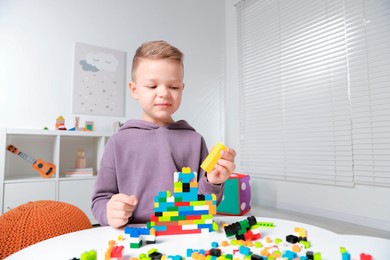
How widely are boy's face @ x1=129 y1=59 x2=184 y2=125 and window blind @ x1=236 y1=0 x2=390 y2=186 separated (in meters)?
1.74

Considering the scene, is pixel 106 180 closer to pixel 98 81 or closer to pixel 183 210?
pixel 183 210

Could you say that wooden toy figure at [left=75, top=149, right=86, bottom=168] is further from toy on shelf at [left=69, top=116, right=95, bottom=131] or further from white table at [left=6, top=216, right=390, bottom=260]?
white table at [left=6, top=216, right=390, bottom=260]

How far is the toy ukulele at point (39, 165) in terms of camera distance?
204cm

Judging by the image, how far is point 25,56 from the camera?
2254mm

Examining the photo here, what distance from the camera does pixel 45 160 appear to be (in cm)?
229

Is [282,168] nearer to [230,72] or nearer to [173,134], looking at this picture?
[230,72]

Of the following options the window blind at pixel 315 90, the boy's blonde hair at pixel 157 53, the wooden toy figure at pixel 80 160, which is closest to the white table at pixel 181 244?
the boy's blonde hair at pixel 157 53

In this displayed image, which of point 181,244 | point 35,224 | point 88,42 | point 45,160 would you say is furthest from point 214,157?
point 88,42

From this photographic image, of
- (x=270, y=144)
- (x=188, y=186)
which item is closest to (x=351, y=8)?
(x=270, y=144)

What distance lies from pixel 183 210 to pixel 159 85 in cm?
31

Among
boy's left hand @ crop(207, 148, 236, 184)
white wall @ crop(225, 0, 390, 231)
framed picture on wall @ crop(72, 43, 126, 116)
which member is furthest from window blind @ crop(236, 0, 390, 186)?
boy's left hand @ crop(207, 148, 236, 184)

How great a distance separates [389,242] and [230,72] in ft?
9.53

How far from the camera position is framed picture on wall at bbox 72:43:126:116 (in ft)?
8.03

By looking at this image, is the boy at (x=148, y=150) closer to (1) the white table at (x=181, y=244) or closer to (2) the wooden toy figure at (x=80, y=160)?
(1) the white table at (x=181, y=244)
